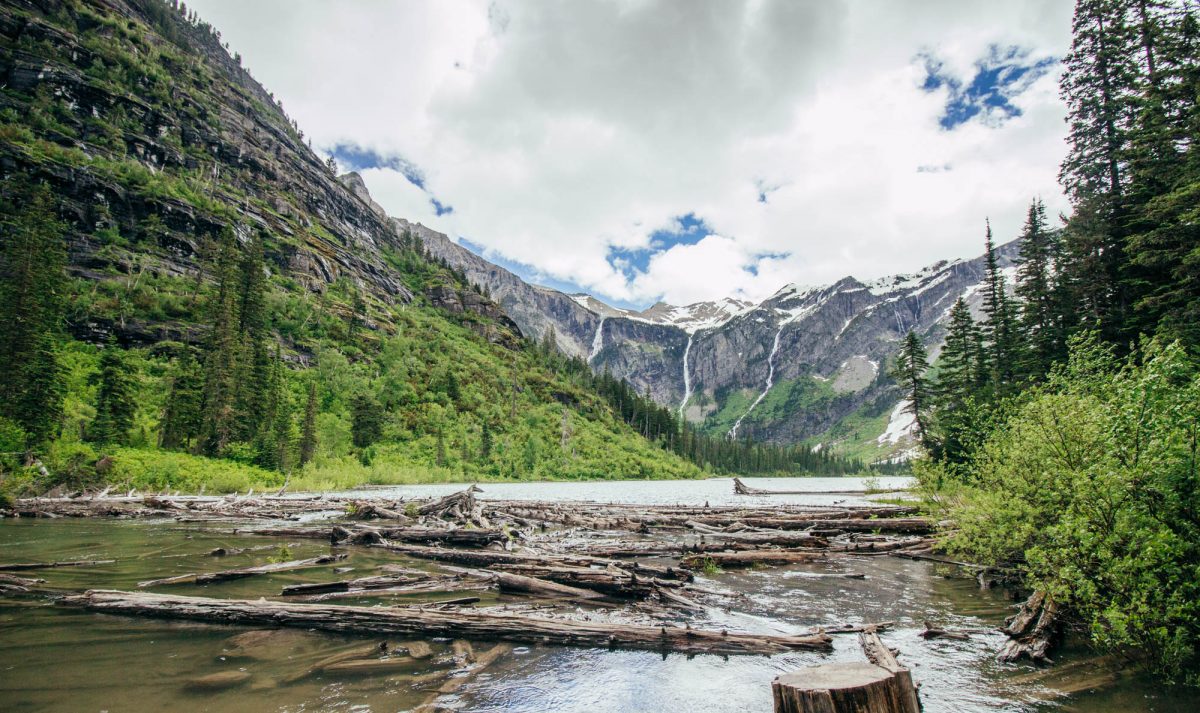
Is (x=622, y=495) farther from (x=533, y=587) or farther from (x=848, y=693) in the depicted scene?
(x=848, y=693)

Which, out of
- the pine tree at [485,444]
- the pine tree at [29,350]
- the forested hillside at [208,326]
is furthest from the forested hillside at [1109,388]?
the pine tree at [485,444]

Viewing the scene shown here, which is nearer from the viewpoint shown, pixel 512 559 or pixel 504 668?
pixel 504 668

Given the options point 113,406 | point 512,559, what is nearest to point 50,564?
point 512,559

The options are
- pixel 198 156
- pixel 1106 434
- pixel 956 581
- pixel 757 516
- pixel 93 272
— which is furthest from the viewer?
pixel 198 156

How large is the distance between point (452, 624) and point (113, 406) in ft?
147

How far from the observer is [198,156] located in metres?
119

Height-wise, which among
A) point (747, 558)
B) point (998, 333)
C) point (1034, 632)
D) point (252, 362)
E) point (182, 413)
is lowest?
point (747, 558)

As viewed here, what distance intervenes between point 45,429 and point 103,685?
3890cm

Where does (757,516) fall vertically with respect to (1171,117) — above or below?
below

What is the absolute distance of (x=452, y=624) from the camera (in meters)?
10.6

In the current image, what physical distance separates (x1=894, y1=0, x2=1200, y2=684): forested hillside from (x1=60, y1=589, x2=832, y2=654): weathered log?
5409 mm

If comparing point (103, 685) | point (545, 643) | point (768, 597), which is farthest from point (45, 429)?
point (768, 597)

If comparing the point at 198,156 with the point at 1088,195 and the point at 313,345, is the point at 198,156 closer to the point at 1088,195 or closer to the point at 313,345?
the point at 313,345

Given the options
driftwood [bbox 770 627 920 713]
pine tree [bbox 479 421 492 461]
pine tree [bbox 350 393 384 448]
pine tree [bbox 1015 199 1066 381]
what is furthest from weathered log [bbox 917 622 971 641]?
pine tree [bbox 479 421 492 461]
